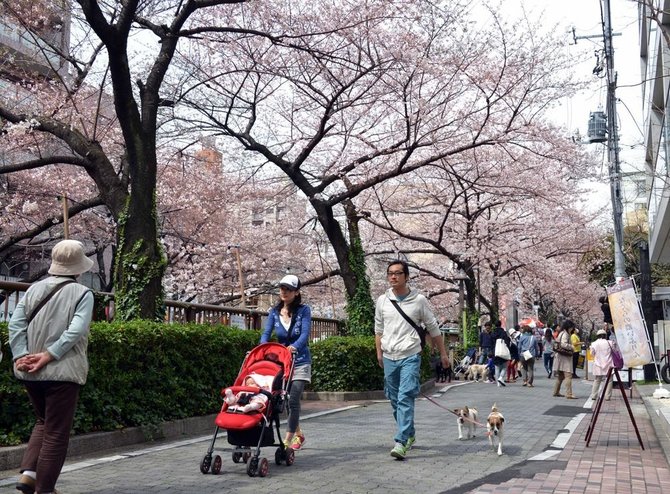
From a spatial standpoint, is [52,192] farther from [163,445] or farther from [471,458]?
[471,458]

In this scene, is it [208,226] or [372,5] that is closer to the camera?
[372,5]

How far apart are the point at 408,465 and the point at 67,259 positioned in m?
3.88

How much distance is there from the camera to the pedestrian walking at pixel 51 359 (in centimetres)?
500

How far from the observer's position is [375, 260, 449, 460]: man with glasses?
7.79 metres

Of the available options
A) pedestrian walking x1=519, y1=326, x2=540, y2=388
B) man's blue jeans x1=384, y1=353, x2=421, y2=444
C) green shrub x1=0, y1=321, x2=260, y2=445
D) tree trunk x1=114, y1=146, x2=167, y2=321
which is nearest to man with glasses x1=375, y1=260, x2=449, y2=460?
man's blue jeans x1=384, y1=353, x2=421, y2=444

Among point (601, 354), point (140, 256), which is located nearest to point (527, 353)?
point (601, 354)

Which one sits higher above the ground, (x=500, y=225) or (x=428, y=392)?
(x=500, y=225)

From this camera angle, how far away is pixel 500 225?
108ft

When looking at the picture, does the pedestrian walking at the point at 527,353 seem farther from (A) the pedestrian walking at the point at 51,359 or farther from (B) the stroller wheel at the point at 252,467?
(A) the pedestrian walking at the point at 51,359

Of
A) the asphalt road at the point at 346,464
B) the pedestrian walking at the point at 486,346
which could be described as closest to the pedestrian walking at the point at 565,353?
the asphalt road at the point at 346,464

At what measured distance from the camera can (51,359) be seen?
16.4 ft

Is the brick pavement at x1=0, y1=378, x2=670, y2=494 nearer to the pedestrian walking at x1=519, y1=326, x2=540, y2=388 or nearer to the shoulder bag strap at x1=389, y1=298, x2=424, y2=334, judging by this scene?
the shoulder bag strap at x1=389, y1=298, x2=424, y2=334

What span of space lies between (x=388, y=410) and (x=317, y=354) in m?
3.63

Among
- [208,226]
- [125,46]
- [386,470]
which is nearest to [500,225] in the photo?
[208,226]
